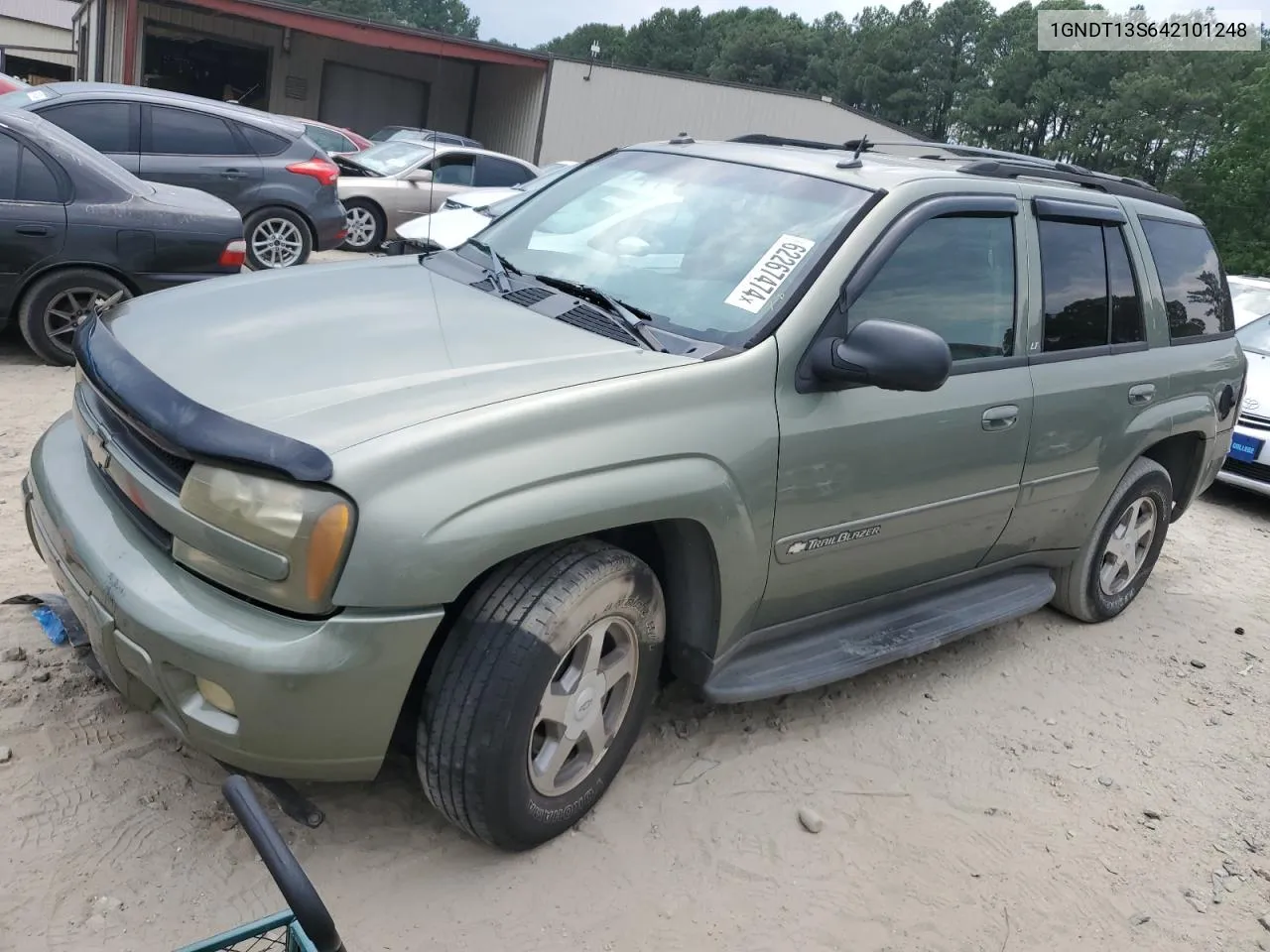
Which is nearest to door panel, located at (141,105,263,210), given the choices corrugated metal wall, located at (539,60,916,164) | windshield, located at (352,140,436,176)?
windshield, located at (352,140,436,176)

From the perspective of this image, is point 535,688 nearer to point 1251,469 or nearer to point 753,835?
point 753,835

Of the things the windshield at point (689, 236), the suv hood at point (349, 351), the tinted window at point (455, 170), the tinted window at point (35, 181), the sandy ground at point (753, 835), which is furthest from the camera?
the tinted window at point (455, 170)

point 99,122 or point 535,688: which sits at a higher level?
point 99,122

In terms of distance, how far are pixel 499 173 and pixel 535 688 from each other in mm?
11556

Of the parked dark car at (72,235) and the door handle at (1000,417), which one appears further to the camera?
the parked dark car at (72,235)

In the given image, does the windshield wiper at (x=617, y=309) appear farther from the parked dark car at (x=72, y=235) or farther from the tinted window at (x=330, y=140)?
the tinted window at (x=330, y=140)

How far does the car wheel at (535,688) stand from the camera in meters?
2.32

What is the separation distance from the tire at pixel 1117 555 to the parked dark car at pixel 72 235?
5.19 m

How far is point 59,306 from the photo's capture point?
240 inches

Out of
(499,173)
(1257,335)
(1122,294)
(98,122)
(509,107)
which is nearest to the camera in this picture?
(1122,294)

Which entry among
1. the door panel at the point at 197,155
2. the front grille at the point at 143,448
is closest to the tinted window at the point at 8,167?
the door panel at the point at 197,155

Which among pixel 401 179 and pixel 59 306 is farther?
pixel 401 179

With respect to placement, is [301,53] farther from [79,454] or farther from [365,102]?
[79,454]

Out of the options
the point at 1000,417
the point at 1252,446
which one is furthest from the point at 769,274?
the point at 1252,446
